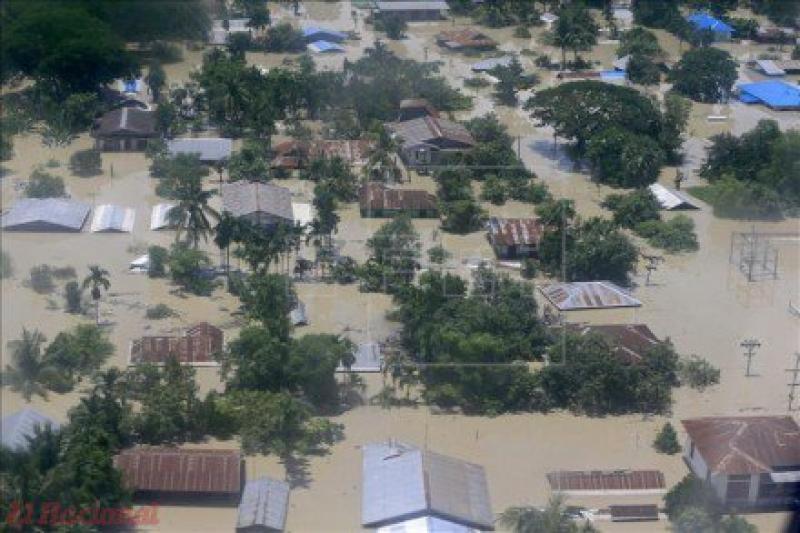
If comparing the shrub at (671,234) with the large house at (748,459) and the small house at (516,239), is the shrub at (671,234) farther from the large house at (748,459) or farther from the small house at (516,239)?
the large house at (748,459)

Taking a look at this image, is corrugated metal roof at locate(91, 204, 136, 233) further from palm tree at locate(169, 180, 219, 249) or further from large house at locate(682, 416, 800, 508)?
large house at locate(682, 416, 800, 508)

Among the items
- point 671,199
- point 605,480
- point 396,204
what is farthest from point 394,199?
point 605,480

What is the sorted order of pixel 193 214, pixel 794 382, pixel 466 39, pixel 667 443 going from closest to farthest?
1. pixel 667 443
2. pixel 794 382
3. pixel 193 214
4. pixel 466 39

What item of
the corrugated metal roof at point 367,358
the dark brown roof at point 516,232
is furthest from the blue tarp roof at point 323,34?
the corrugated metal roof at point 367,358

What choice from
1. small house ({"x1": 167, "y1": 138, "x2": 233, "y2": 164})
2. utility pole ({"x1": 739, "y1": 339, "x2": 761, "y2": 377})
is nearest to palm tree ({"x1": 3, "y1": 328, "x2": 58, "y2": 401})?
utility pole ({"x1": 739, "y1": 339, "x2": 761, "y2": 377})

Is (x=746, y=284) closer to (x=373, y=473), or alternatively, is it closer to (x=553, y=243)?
(x=553, y=243)

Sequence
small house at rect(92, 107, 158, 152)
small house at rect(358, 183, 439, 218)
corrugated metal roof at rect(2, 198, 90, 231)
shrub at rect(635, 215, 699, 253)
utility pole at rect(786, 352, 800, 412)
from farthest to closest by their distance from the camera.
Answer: small house at rect(92, 107, 158, 152) < small house at rect(358, 183, 439, 218) < shrub at rect(635, 215, 699, 253) < corrugated metal roof at rect(2, 198, 90, 231) < utility pole at rect(786, 352, 800, 412)

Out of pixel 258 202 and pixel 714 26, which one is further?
pixel 714 26

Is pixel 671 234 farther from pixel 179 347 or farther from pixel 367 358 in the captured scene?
pixel 179 347
